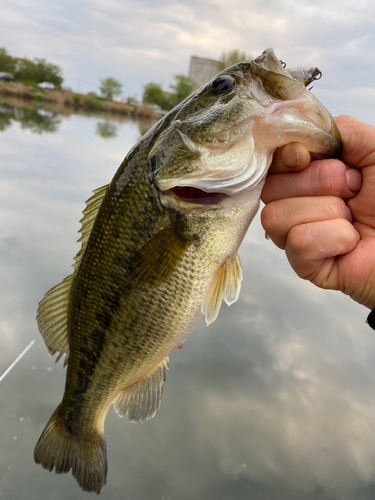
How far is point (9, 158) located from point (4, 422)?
11.1 metres

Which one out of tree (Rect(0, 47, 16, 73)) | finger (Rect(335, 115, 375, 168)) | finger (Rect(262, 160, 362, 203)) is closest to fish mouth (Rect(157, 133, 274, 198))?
finger (Rect(262, 160, 362, 203))

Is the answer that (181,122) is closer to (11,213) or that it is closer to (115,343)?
(115,343)

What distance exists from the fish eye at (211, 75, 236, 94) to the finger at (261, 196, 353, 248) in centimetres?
54

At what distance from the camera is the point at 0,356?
3.60 m

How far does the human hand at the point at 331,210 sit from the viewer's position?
4.21 ft

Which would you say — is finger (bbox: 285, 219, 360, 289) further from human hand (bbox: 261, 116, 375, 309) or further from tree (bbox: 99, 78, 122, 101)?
tree (bbox: 99, 78, 122, 101)

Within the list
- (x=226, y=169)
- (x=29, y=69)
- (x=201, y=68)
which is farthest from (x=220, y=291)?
(x=29, y=69)

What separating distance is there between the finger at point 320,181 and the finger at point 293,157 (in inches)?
2.0

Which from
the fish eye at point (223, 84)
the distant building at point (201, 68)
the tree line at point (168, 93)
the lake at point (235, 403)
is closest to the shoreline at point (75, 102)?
the tree line at point (168, 93)

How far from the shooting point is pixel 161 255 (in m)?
1.44

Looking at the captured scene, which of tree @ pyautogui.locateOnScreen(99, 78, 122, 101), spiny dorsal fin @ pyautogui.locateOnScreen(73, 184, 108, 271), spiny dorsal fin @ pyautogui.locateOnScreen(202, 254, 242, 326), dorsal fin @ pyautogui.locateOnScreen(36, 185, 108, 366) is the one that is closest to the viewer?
spiny dorsal fin @ pyautogui.locateOnScreen(202, 254, 242, 326)

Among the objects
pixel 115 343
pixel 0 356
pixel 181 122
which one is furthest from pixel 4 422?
pixel 181 122

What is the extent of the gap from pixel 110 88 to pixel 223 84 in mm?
76192

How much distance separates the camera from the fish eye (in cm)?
132
